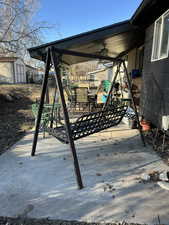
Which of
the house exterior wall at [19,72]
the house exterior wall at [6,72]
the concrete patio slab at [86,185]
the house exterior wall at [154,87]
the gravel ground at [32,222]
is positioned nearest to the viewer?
the gravel ground at [32,222]

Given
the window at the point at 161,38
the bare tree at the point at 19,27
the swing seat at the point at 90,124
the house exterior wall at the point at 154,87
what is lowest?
the swing seat at the point at 90,124

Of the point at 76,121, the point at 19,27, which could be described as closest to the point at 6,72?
the point at 19,27

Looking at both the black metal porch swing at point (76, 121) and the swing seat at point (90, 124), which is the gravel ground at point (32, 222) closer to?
the black metal porch swing at point (76, 121)

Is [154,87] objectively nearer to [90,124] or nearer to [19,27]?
[90,124]

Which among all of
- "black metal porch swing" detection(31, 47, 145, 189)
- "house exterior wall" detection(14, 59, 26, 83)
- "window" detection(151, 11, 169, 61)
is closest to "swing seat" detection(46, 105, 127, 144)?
"black metal porch swing" detection(31, 47, 145, 189)

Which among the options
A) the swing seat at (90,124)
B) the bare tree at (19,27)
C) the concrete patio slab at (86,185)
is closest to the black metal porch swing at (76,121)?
the swing seat at (90,124)

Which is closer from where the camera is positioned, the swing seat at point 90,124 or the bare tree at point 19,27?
the swing seat at point 90,124

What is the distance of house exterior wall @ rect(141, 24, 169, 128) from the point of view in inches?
144

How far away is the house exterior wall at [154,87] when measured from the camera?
3650 mm

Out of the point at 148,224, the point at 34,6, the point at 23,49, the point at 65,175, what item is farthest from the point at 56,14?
the point at 148,224

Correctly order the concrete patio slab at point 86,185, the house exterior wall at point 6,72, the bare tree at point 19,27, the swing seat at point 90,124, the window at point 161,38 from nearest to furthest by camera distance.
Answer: the concrete patio slab at point 86,185 → the swing seat at point 90,124 → the window at point 161,38 → the bare tree at point 19,27 → the house exterior wall at point 6,72

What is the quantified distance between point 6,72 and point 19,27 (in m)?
10.7

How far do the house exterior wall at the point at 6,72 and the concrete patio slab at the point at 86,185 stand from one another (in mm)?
19083

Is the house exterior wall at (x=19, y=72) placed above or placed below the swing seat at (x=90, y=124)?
above
